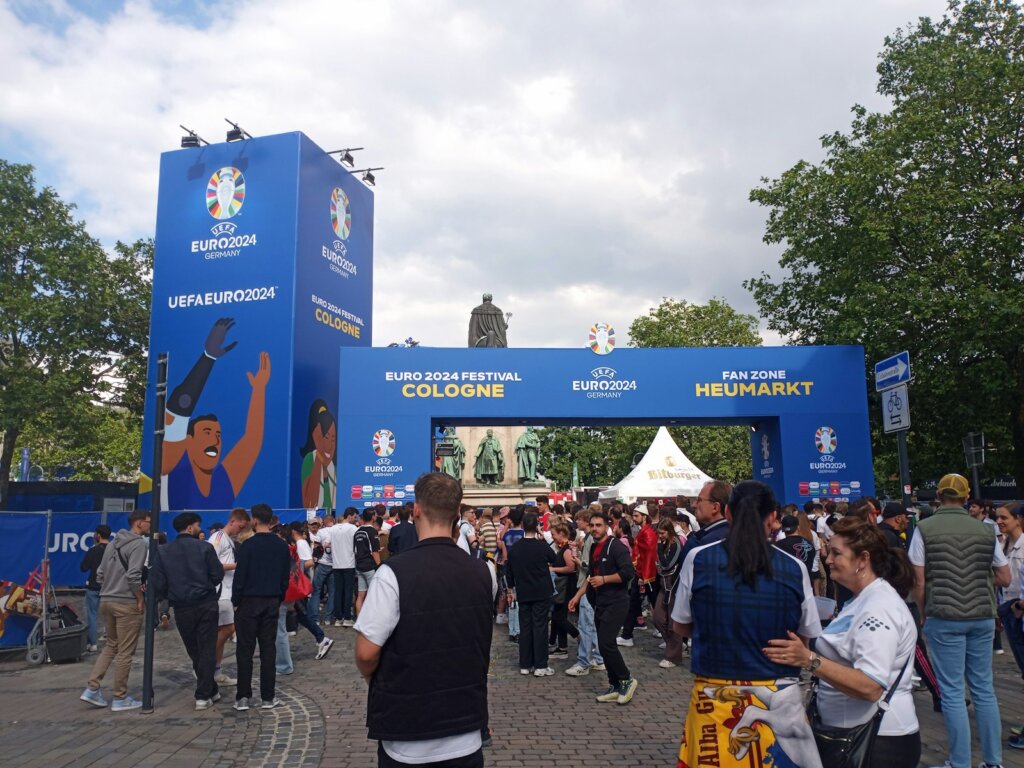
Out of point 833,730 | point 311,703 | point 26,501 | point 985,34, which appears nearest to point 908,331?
point 985,34

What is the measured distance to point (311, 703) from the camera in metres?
7.54

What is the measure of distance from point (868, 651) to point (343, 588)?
10.7 meters

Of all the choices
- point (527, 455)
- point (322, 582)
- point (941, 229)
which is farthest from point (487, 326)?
point (322, 582)

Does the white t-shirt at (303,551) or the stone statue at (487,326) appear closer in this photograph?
the white t-shirt at (303,551)

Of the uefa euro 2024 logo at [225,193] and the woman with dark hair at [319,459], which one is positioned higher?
the uefa euro 2024 logo at [225,193]

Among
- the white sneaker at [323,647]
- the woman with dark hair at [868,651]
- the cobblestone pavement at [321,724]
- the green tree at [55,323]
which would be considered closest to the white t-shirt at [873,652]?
the woman with dark hair at [868,651]

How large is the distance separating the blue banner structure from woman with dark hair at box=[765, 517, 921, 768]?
18.9 meters

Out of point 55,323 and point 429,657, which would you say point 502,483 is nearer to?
point 55,323

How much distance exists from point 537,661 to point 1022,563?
15.1 ft

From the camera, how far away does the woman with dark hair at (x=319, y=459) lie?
2201 centimetres

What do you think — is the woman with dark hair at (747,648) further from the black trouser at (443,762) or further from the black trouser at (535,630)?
the black trouser at (535,630)

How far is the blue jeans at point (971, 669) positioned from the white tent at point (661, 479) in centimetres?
1800

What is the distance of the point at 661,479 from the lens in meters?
23.9

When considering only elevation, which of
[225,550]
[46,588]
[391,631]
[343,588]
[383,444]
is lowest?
[343,588]
